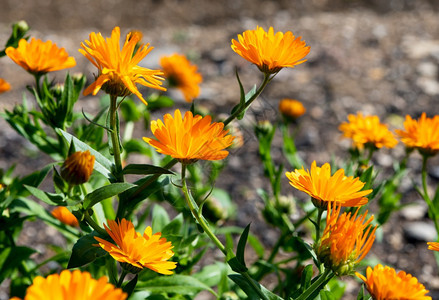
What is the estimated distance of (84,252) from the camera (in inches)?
43.9

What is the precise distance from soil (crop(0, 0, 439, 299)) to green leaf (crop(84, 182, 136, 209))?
0.58 metres

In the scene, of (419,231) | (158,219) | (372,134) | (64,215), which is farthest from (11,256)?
(419,231)

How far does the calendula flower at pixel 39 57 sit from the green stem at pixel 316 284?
0.83 meters

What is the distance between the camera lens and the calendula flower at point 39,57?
1367 mm

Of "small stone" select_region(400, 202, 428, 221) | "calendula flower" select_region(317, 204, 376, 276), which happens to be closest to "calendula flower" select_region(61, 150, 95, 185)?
"calendula flower" select_region(317, 204, 376, 276)

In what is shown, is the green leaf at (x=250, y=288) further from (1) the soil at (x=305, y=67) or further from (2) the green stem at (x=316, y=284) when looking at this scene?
(1) the soil at (x=305, y=67)

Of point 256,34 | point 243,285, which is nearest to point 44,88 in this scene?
point 256,34

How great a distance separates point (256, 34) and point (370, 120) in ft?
2.54

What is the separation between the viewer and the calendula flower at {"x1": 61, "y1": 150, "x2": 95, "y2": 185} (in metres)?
1.00

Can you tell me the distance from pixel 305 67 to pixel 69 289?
342 centimetres

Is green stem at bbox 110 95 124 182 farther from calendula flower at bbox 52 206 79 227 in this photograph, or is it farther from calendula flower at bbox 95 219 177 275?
calendula flower at bbox 52 206 79 227

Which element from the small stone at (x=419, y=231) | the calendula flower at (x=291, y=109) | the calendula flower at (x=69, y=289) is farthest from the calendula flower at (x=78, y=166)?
the small stone at (x=419, y=231)

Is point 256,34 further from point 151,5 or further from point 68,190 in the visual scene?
point 151,5

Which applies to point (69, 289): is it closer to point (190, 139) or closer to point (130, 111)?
point (190, 139)
